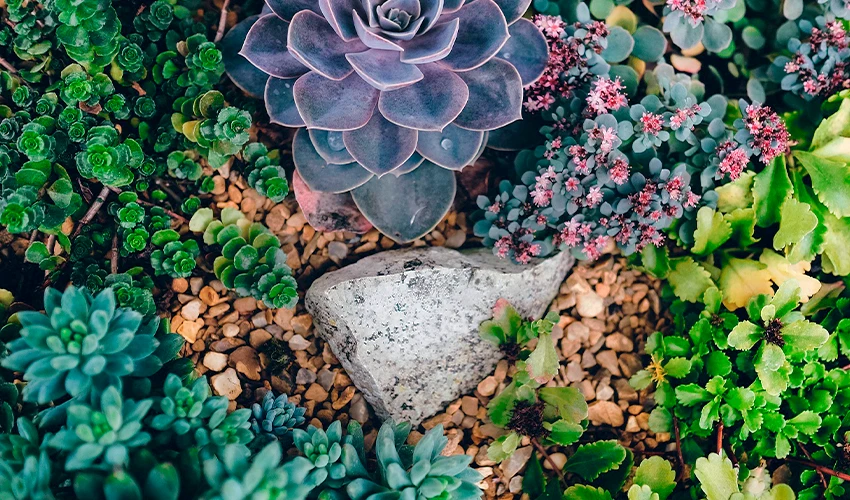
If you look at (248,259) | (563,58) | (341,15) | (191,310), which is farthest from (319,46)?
(191,310)

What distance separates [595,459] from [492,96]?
1.19m

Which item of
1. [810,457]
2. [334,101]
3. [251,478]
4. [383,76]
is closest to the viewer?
[251,478]

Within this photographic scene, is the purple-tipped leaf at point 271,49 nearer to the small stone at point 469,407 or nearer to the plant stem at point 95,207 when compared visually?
the plant stem at point 95,207

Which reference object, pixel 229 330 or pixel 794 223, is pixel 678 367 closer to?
pixel 794 223

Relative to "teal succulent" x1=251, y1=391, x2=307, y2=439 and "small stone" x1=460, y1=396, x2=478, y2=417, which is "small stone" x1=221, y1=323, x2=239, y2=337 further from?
"small stone" x1=460, y1=396, x2=478, y2=417

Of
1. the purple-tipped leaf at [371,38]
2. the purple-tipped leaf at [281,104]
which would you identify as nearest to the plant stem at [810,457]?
the purple-tipped leaf at [371,38]

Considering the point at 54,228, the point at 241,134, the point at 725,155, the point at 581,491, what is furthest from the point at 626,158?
the point at 54,228

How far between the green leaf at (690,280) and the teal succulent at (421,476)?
3.50 feet

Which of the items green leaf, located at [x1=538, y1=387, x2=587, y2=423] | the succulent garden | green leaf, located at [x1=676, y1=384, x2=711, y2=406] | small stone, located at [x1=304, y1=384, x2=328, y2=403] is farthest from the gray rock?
green leaf, located at [x1=676, y1=384, x2=711, y2=406]

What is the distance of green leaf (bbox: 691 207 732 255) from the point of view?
2.17 m

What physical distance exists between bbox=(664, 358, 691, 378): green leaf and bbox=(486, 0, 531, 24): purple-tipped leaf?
1238mm

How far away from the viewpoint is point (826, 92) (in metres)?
2.34

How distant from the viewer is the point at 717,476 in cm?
201

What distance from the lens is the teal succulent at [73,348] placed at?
54.7 inches
